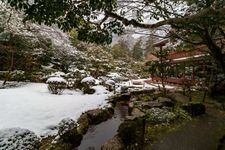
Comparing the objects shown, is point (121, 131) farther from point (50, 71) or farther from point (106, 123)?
point (50, 71)

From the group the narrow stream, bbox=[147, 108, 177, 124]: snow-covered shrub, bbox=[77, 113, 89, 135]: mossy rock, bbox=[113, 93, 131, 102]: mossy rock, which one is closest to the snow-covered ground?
bbox=[77, 113, 89, 135]: mossy rock

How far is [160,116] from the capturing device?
826 cm

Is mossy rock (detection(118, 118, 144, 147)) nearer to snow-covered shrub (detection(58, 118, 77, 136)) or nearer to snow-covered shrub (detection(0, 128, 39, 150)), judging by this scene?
snow-covered shrub (detection(58, 118, 77, 136))

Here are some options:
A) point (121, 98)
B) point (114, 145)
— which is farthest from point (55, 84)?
point (114, 145)

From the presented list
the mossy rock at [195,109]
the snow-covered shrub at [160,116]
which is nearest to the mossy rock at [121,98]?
the snow-covered shrub at [160,116]

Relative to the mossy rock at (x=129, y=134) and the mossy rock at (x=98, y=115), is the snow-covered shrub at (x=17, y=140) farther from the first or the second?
the mossy rock at (x=98, y=115)

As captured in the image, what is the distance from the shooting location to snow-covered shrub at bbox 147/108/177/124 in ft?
26.3

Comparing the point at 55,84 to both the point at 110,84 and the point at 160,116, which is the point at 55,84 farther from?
the point at 160,116

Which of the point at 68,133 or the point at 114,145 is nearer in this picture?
the point at 114,145

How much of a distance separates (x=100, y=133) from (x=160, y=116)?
219 cm

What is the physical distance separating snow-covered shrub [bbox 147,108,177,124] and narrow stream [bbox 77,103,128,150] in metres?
1.20

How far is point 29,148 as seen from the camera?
4891mm

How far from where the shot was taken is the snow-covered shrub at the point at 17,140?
4613 mm

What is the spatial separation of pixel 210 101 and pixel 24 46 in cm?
Answer: 1176
